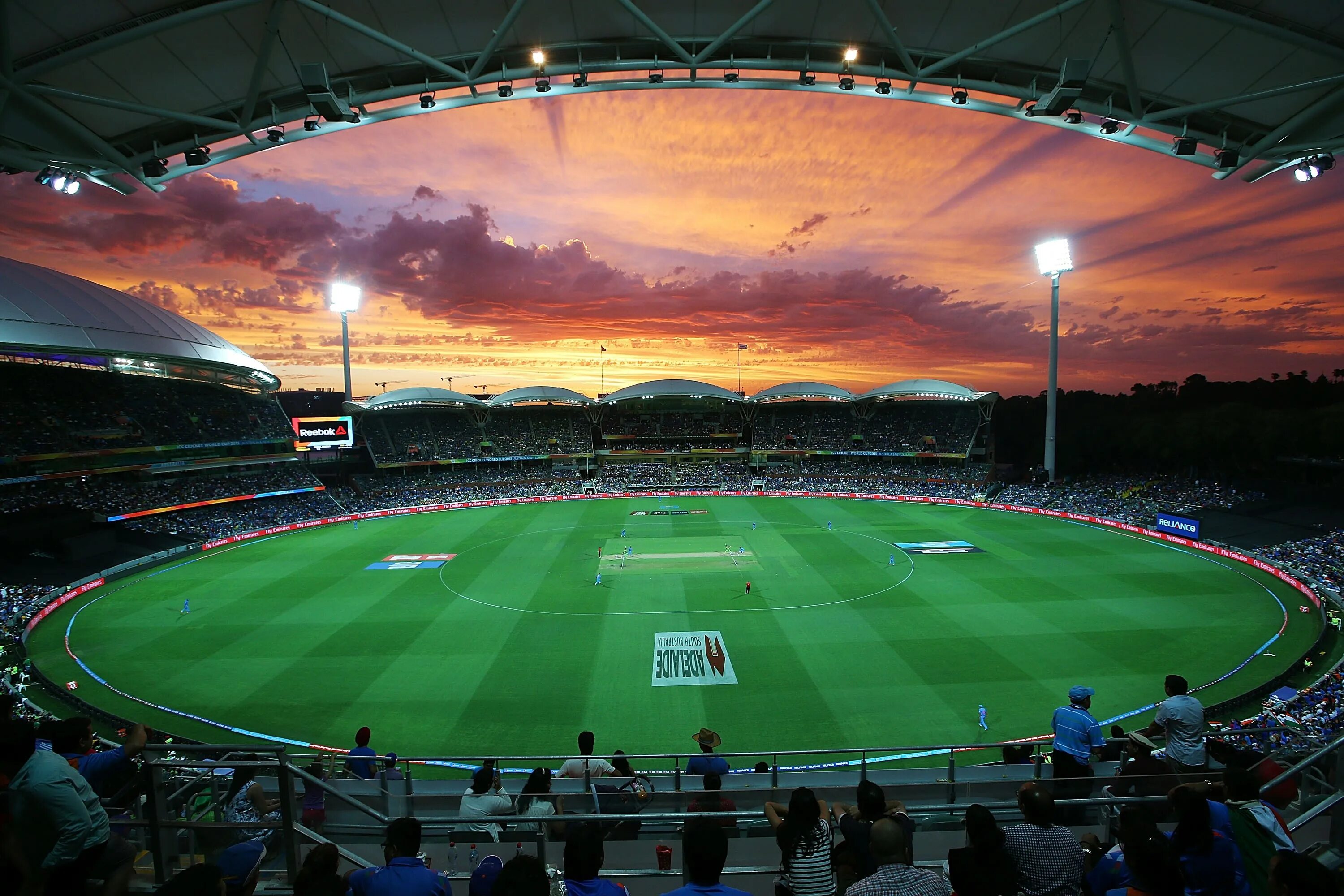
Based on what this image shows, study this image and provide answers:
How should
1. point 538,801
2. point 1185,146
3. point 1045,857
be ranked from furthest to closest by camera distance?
point 1185,146
point 538,801
point 1045,857

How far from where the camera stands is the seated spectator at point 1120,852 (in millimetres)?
3570


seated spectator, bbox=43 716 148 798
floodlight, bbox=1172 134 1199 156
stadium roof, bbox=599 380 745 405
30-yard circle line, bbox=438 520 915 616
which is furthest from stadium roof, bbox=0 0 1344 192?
stadium roof, bbox=599 380 745 405

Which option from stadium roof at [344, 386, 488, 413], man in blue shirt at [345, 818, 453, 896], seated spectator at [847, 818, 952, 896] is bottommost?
man in blue shirt at [345, 818, 453, 896]

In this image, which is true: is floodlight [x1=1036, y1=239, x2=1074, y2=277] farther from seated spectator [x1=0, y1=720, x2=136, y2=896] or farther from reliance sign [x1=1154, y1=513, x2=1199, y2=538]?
seated spectator [x1=0, y1=720, x2=136, y2=896]

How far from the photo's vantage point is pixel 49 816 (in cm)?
377

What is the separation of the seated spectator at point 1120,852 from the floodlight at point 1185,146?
33.2ft

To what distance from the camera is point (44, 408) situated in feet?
138

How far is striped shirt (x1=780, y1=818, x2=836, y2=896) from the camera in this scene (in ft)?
14.0

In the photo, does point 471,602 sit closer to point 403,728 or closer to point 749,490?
point 403,728

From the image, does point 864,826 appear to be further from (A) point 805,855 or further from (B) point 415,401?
(B) point 415,401

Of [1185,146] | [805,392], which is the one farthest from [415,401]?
[1185,146]

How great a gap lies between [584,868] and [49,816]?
3.40m

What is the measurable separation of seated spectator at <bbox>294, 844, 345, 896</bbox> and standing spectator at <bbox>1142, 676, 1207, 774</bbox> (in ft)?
29.2

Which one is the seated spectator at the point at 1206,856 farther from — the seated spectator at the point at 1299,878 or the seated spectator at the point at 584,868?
the seated spectator at the point at 584,868
